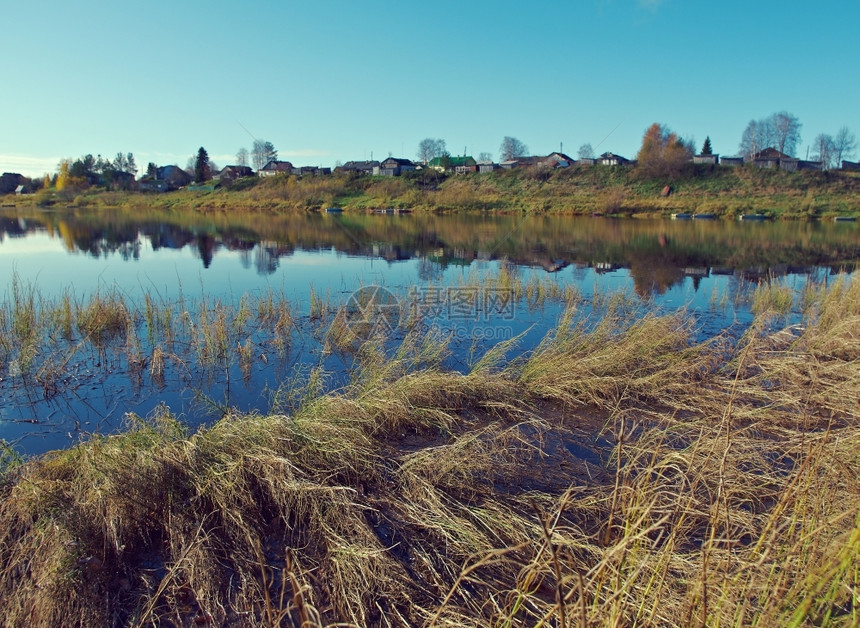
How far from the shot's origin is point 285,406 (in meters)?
6.06

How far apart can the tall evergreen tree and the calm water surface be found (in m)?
53.8

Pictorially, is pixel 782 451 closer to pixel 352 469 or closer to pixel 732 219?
Answer: pixel 352 469

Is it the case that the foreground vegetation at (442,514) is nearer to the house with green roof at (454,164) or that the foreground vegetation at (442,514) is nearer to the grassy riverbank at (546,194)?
the grassy riverbank at (546,194)

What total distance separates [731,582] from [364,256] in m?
18.9

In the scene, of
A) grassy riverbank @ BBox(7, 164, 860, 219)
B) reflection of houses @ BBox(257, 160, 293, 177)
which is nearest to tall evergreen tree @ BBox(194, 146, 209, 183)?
reflection of houses @ BBox(257, 160, 293, 177)

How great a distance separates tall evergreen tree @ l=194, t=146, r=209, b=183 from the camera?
8349cm

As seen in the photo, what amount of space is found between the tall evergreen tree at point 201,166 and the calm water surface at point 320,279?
53.8 meters

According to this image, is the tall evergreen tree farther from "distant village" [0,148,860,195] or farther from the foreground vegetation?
the foreground vegetation

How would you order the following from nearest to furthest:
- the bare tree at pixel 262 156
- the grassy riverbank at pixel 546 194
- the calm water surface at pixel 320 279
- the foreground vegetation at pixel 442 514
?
the foreground vegetation at pixel 442 514 → the calm water surface at pixel 320 279 → the grassy riverbank at pixel 546 194 → the bare tree at pixel 262 156

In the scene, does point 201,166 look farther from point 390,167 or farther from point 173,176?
point 390,167

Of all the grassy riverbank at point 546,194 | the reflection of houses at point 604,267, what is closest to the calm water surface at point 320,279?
the reflection of houses at point 604,267

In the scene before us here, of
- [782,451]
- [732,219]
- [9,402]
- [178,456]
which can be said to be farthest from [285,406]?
[732,219]

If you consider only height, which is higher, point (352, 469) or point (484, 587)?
point (352, 469)

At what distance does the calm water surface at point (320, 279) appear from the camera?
6555 millimetres
